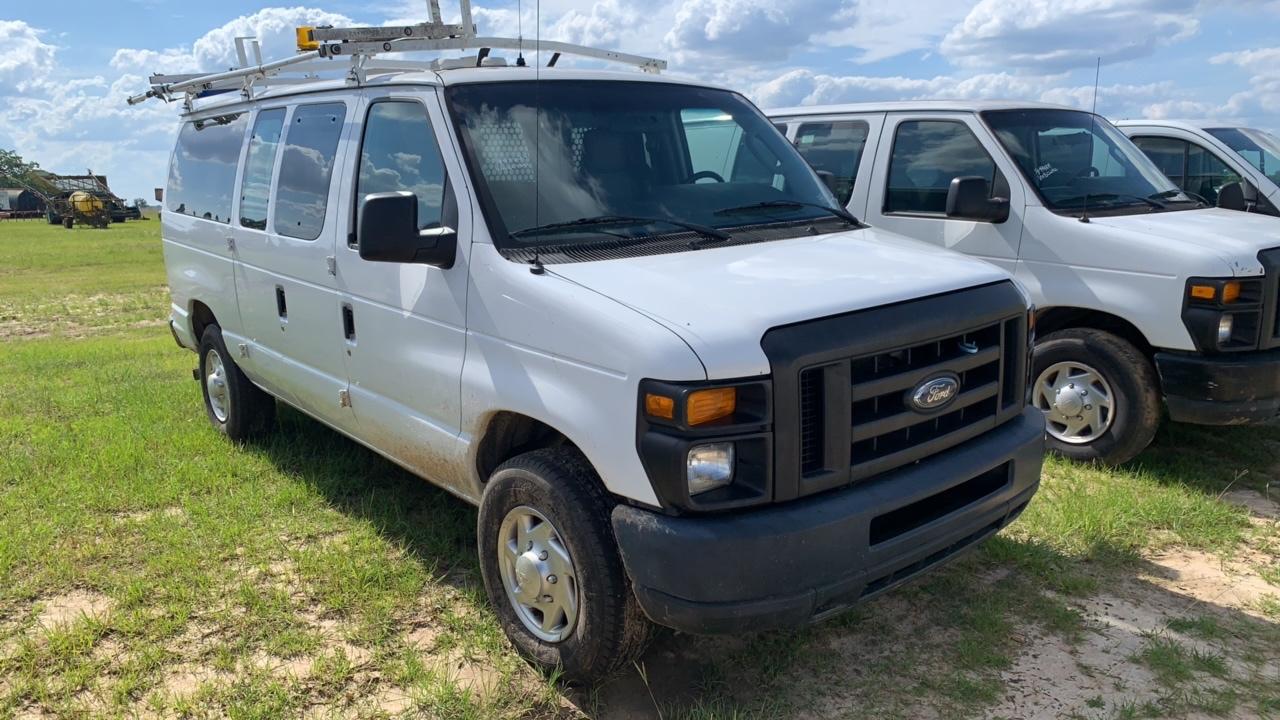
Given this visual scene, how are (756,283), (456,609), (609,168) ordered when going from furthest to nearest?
1. (456,609)
2. (609,168)
3. (756,283)

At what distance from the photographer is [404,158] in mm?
4094

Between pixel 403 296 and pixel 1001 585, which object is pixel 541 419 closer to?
pixel 403 296

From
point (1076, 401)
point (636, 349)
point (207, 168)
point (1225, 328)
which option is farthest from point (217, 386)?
point (1225, 328)

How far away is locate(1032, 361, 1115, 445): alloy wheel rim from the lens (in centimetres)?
549

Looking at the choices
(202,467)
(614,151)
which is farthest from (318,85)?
(202,467)

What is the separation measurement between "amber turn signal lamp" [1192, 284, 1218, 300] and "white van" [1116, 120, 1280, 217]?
358 centimetres

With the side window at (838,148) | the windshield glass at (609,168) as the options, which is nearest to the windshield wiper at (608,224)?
the windshield glass at (609,168)

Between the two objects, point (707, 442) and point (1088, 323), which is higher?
point (707, 442)

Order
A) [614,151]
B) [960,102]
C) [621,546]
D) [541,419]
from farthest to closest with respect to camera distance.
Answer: [960,102]
[614,151]
[541,419]
[621,546]

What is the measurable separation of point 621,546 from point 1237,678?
2361 mm

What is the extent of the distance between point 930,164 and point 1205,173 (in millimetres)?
3532

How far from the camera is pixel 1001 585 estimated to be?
4195 millimetres

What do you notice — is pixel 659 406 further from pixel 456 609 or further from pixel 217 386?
pixel 217 386

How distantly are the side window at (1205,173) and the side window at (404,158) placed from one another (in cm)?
708
